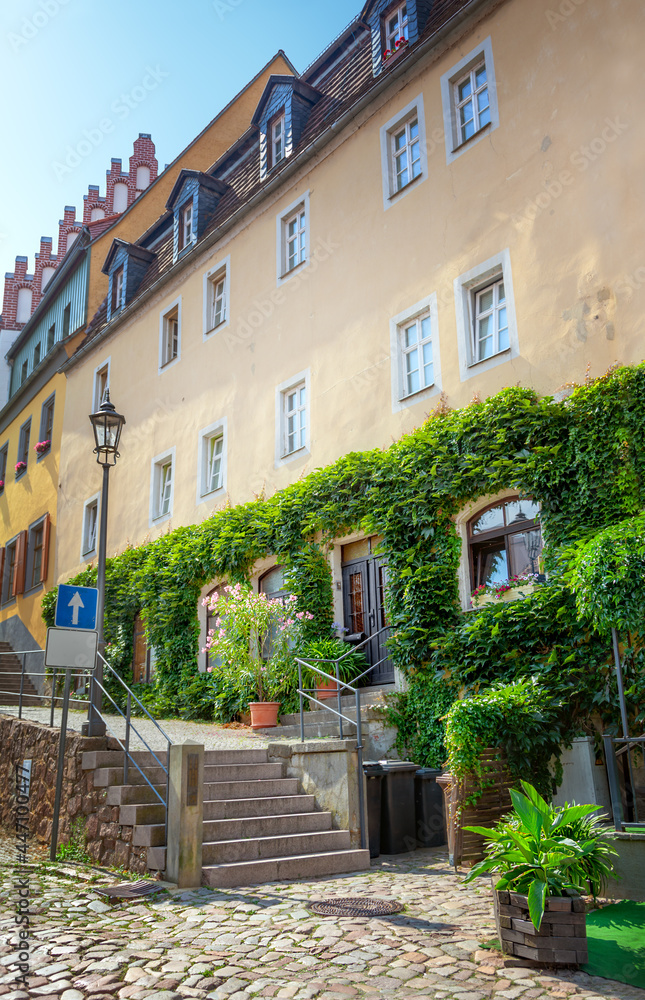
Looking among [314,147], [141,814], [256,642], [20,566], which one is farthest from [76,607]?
[20,566]

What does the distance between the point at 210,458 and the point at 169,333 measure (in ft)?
13.9

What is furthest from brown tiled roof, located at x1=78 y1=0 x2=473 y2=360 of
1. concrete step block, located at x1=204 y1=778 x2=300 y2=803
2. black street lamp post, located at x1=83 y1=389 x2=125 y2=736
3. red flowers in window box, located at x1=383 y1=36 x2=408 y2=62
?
concrete step block, located at x1=204 y1=778 x2=300 y2=803

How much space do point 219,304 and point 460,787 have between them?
13408 millimetres

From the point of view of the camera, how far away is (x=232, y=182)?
19.8 m

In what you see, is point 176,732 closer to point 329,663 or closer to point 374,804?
point 329,663

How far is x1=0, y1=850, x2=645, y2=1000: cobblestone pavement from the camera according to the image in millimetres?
4363

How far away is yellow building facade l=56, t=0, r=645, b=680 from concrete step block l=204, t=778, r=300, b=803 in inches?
151

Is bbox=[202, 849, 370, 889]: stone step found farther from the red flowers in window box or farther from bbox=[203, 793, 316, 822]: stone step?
the red flowers in window box

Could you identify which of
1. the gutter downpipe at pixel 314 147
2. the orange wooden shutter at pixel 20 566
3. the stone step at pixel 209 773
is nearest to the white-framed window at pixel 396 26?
the gutter downpipe at pixel 314 147

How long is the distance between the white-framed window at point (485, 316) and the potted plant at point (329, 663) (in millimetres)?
4399

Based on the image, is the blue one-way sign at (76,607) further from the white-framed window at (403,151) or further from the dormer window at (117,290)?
the dormer window at (117,290)

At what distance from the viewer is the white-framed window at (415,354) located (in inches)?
497

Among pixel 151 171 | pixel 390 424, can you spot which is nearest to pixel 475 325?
pixel 390 424

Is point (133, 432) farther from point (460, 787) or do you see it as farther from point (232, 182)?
point (460, 787)
